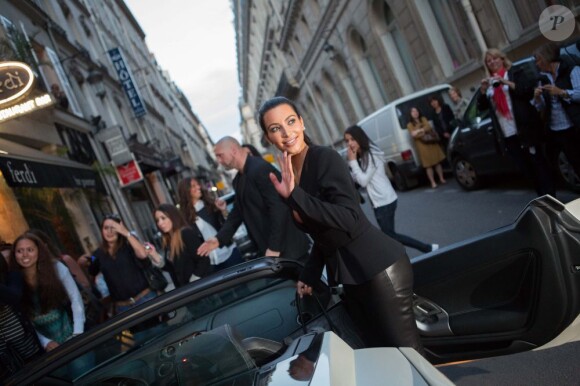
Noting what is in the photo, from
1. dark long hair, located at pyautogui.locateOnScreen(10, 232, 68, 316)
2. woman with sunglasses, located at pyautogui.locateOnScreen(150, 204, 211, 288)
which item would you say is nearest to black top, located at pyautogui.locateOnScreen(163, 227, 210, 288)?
woman with sunglasses, located at pyautogui.locateOnScreen(150, 204, 211, 288)

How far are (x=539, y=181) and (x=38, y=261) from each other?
17.0ft

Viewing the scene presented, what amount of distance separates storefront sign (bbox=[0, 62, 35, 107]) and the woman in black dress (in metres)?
6.48

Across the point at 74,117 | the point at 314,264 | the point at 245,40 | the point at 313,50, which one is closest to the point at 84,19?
the point at 74,117

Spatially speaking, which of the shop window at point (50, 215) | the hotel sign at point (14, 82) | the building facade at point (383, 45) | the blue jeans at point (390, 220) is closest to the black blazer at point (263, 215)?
the blue jeans at point (390, 220)

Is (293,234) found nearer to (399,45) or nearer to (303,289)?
(303,289)

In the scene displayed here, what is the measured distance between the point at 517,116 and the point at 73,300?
4.85m

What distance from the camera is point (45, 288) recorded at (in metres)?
4.45

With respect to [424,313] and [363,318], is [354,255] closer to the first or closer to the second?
[363,318]

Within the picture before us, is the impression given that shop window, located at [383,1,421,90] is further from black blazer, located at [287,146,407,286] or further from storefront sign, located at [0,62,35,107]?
black blazer, located at [287,146,407,286]

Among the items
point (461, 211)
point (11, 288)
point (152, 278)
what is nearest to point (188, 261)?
point (152, 278)

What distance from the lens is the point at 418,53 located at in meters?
17.4

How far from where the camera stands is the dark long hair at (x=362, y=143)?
538cm

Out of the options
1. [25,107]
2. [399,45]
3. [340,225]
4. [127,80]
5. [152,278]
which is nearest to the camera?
[340,225]

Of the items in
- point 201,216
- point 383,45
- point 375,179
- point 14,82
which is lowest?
point 375,179
